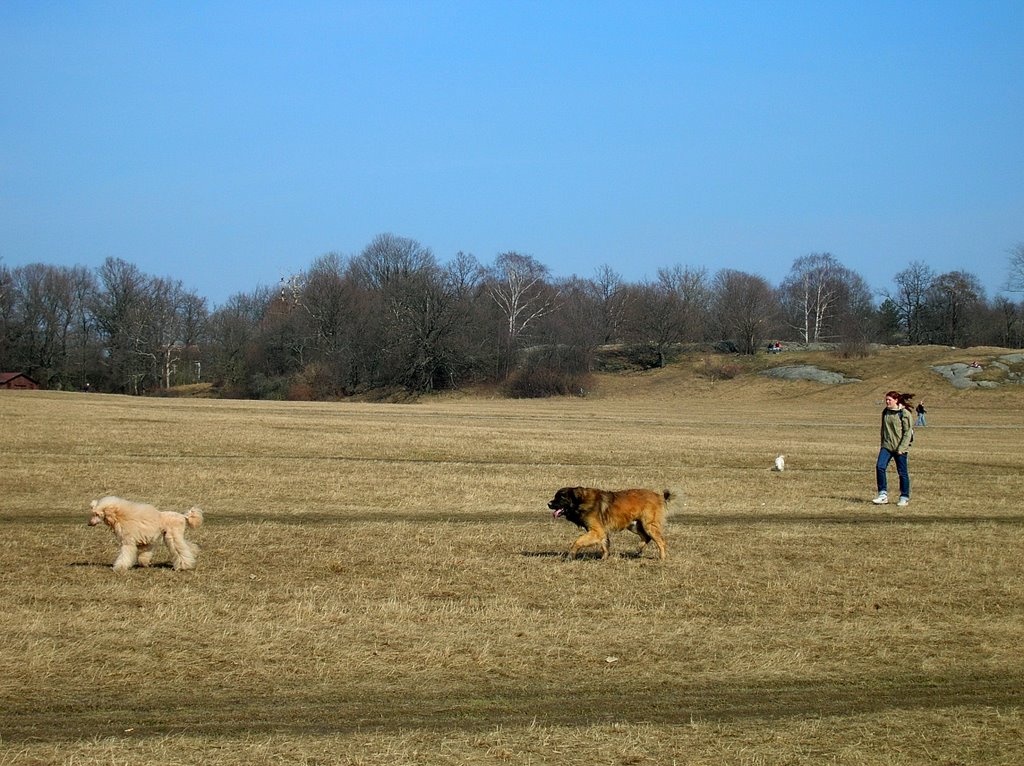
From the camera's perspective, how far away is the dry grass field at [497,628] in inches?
257

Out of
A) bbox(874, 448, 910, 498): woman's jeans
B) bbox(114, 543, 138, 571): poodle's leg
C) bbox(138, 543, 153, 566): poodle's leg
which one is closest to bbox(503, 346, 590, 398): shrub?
bbox(874, 448, 910, 498): woman's jeans

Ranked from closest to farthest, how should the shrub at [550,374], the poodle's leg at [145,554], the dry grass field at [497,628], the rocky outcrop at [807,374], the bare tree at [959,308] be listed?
1. the dry grass field at [497,628]
2. the poodle's leg at [145,554]
3. the rocky outcrop at [807,374]
4. the shrub at [550,374]
5. the bare tree at [959,308]

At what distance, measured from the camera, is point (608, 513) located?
1230cm

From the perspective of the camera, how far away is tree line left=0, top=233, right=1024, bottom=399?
91.2m

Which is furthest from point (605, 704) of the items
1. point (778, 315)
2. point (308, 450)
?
point (778, 315)

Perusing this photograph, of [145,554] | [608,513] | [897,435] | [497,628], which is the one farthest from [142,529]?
[897,435]

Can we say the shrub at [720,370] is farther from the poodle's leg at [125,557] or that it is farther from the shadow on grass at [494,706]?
the shadow on grass at [494,706]

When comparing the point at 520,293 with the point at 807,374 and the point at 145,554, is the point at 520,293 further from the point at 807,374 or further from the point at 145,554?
the point at 145,554

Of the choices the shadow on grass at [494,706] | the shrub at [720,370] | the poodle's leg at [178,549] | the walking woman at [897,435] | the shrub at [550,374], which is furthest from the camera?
the shrub at [550,374]

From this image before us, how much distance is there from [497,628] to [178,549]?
426 cm

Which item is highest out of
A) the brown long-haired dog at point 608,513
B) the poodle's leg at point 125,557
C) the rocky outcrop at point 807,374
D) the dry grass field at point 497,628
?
the rocky outcrop at point 807,374

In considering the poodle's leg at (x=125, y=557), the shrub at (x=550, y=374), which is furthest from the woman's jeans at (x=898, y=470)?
the shrub at (x=550, y=374)

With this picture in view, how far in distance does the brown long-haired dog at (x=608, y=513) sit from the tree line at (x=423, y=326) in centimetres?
7420

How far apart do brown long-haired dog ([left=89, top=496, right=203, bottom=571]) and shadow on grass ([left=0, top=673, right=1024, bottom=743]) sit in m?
4.20
